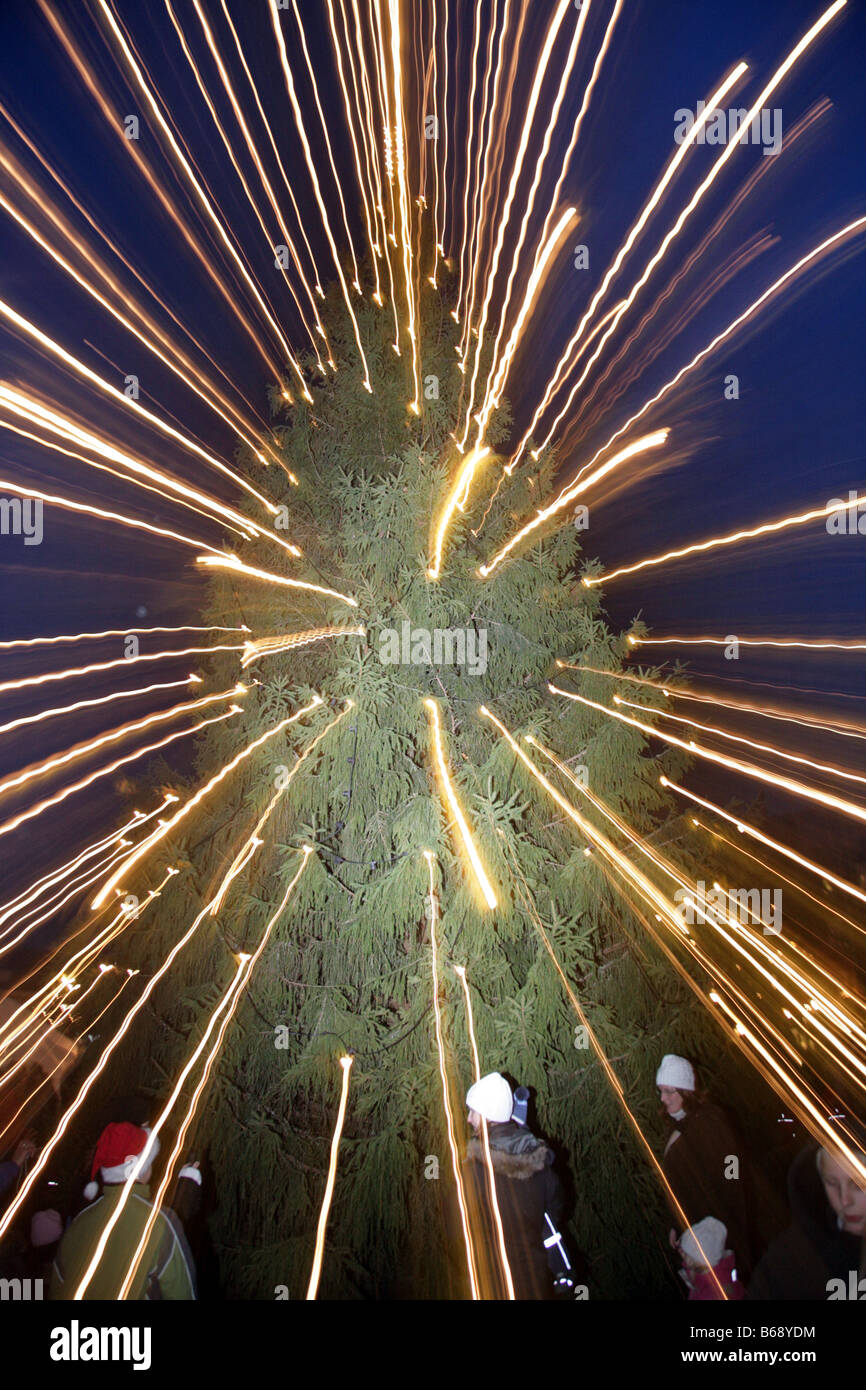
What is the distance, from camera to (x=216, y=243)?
23.8 ft

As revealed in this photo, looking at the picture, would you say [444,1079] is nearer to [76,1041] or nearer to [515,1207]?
[515,1207]

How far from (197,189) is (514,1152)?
8523mm

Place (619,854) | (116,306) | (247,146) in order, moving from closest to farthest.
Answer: (619,854), (247,146), (116,306)

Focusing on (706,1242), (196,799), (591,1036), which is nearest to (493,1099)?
(706,1242)

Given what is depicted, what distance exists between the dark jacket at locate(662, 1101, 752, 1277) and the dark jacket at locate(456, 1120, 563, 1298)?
79cm

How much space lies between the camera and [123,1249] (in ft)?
9.55

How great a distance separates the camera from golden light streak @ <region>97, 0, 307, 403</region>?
5934 millimetres

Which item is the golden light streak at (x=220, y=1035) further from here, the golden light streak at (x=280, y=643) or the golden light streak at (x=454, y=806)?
the golden light streak at (x=280, y=643)

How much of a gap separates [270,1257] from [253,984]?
1617mm

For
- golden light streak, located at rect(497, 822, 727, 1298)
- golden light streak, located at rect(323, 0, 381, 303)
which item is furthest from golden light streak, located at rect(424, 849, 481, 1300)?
golden light streak, located at rect(323, 0, 381, 303)

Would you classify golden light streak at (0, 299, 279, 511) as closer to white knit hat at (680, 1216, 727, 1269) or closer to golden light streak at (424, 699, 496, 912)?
golden light streak at (424, 699, 496, 912)

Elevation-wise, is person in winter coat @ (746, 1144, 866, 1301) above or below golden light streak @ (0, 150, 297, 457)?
below

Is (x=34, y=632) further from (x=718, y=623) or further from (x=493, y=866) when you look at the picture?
(x=718, y=623)
